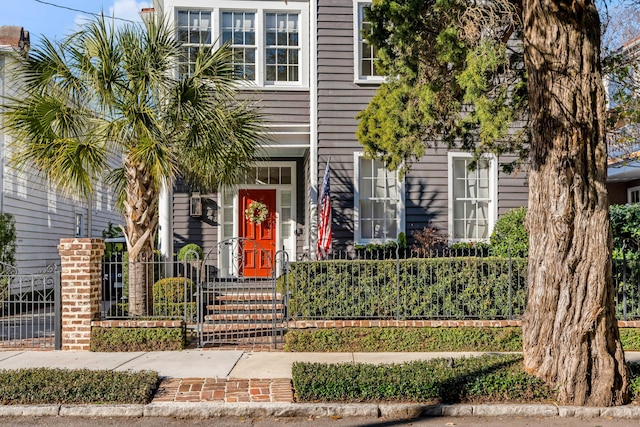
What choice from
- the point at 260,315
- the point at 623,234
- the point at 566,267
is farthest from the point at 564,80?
the point at 260,315

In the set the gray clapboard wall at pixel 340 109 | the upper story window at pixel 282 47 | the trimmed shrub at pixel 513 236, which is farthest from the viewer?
the upper story window at pixel 282 47

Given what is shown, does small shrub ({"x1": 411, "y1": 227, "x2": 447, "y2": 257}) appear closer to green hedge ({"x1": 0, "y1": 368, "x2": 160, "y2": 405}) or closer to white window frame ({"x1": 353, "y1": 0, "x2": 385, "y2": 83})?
white window frame ({"x1": 353, "y1": 0, "x2": 385, "y2": 83})

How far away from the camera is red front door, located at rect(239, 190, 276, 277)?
13984mm

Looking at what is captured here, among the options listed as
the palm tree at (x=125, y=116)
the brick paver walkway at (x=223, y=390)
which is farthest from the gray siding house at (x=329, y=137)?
the brick paver walkway at (x=223, y=390)

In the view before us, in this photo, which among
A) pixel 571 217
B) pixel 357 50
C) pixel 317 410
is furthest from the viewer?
pixel 357 50

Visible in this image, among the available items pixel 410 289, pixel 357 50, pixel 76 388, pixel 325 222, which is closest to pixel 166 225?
pixel 325 222

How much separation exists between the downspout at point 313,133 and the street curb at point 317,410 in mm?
6404

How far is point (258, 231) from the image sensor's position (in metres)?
14.2

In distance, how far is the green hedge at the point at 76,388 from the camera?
6.46 meters

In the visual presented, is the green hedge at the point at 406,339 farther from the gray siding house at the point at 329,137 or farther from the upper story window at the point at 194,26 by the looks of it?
the upper story window at the point at 194,26

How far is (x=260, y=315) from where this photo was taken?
1055 cm

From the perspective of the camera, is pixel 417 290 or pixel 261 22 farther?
pixel 261 22

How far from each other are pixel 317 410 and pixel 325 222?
5982mm

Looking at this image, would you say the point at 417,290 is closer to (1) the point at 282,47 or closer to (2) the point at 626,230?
Result: (2) the point at 626,230
